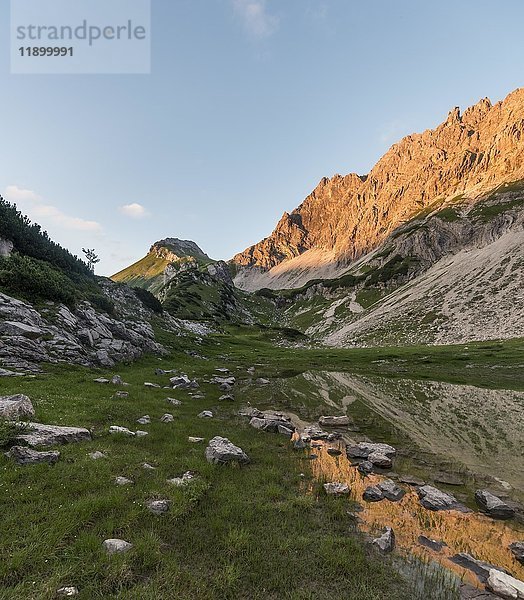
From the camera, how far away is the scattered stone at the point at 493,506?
11130 mm

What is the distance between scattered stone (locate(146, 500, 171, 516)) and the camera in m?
9.73

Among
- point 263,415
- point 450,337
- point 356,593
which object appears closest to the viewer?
point 356,593

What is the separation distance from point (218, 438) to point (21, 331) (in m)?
22.1

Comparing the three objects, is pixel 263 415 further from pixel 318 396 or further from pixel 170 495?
pixel 170 495

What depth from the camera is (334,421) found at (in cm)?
2233

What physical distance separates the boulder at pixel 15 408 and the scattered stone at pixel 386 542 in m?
15.3

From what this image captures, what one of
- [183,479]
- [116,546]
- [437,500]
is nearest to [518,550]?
[437,500]

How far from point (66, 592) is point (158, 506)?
11.6ft

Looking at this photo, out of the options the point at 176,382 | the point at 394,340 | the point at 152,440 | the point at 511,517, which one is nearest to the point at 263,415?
→ the point at 152,440

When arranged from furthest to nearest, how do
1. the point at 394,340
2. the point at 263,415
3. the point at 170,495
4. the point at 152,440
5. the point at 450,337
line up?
the point at 394,340 → the point at 450,337 → the point at 263,415 → the point at 152,440 → the point at 170,495

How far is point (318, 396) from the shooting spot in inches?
1262

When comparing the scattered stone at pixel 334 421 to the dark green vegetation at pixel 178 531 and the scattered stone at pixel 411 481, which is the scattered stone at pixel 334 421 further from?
the scattered stone at pixel 411 481

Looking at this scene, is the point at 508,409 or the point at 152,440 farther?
the point at 508,409

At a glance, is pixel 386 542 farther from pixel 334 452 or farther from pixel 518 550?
pixel 334 452
